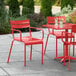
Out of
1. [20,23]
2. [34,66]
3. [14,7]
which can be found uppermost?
[20,23]

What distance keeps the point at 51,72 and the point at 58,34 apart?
57.5 inches

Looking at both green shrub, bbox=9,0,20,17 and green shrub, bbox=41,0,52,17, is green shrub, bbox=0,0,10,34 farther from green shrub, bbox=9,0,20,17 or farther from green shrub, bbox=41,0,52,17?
green shrub, bbox=41,0,52,17

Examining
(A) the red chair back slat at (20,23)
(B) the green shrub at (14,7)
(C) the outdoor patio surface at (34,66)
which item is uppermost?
(A) the red chair back slat at (20,23)

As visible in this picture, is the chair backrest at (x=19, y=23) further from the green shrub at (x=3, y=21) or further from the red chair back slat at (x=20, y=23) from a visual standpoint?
the green shrub at (x=3, y=21)

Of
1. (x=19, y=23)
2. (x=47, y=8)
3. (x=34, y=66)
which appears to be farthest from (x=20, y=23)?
(x=47, y=8)

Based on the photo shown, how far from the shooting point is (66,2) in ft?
52.9

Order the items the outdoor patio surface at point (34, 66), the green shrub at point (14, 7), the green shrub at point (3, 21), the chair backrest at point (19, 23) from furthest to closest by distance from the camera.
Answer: the green shrub at point (14, 7) < the green shrub at point (3, 21) < the chair backrest at point (19, 23) < the outdoor patio surface at point (34, 66)

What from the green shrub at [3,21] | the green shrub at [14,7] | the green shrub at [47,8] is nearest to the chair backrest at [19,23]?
the green shrub at [3,21]

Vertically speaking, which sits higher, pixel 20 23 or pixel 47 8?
pixel 20 23

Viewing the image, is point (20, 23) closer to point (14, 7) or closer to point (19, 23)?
point (19, 23)

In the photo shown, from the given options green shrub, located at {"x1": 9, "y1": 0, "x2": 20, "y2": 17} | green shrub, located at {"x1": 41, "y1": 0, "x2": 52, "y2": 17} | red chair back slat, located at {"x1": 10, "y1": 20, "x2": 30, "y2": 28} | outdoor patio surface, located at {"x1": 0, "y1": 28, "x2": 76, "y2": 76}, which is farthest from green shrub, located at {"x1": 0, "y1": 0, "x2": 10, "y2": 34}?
red chair back slat, located at {"x1": 10, "y1": 20, "x2": 30, "y2": 28}

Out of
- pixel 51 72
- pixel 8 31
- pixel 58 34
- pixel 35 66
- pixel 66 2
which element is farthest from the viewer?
pixel 66 2

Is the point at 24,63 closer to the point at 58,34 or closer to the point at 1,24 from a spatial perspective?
the point at 58,34

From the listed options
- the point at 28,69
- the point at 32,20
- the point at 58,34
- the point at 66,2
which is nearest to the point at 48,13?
the point at 66,2
